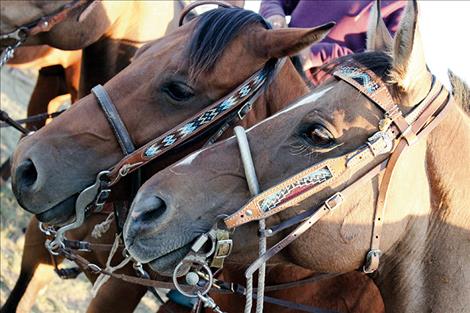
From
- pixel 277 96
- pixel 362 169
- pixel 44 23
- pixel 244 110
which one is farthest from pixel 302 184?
pixel 44 23

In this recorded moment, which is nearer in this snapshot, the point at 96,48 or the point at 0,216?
the point at 96,48

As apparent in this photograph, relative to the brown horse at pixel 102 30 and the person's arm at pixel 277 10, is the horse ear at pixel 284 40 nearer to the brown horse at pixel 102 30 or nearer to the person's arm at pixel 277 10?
the person's arm at pixel 277 10

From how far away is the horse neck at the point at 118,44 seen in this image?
13.8 feet

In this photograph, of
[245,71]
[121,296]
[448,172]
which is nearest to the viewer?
[448,172]

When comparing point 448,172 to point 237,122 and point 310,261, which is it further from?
point 237,122

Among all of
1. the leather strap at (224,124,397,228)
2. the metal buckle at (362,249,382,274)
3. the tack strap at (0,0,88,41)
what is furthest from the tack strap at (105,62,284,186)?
the tack strap at (0,0,88,41)

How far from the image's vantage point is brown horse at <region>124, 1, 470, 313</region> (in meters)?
2.26

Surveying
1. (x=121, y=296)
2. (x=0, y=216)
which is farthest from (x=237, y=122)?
(x=0, y=216)

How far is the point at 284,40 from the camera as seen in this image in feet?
9.02

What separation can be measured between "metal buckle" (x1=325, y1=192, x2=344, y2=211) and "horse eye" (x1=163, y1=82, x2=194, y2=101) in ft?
3.19

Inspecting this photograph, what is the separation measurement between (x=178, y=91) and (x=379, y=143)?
1.07 metres

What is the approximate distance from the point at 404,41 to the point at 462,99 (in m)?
0.55

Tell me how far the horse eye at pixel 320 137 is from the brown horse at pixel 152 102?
2.05 feet

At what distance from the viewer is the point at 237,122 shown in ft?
9.55
